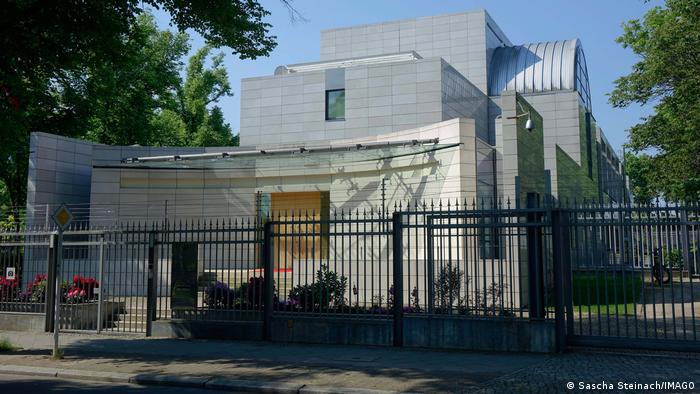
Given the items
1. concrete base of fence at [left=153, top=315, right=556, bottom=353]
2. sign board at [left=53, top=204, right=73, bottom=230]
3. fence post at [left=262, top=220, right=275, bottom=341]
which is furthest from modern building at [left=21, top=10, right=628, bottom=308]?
sign board at [left=53, top=204, right=73, bottom=230]

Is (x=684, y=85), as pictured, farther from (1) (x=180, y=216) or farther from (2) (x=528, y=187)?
(1) (x=180, y=216)

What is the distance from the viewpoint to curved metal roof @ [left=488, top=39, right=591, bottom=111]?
130 ft

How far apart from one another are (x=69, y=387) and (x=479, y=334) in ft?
22.5

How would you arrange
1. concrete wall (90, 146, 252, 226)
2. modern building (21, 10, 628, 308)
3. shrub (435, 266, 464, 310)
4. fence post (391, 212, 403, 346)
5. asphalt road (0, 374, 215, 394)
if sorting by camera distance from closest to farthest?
asphalt road (0, 374, 215, 394), shrub (435, 266, 464, 310), fence post (391, 212, 403, 346), modern building (21, 10, 628, 308), concrete wall (90, 146, 252, 226)

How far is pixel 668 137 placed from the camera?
87.1 ft

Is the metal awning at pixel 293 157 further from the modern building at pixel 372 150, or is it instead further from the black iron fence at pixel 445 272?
the black iron fence at pixel 445 272

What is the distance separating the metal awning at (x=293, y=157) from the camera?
21969 mm

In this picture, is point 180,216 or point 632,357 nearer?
point 632,357

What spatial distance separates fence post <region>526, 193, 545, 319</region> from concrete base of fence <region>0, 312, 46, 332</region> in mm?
11921

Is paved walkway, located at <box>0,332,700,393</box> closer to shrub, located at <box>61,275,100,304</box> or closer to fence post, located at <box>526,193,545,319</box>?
fence post, located at <box>526,193,545,319</box>

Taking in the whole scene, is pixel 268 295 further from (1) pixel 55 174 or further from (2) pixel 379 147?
(1) pixel 55 174

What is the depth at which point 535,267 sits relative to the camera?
10711mm

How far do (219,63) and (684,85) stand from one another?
32.2 m

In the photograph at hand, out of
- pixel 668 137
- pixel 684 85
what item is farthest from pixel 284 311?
pixel 668 137
